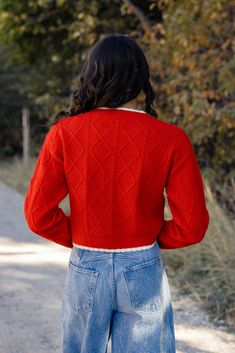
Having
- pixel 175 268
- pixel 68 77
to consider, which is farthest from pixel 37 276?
pixel 68 77

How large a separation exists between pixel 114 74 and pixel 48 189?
1.51 feet

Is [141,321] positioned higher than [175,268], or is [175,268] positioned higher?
[141,321]

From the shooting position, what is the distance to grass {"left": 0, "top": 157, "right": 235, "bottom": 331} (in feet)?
15.6

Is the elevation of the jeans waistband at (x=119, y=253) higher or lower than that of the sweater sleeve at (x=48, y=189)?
lower

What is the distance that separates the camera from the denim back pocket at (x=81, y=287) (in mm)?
2301

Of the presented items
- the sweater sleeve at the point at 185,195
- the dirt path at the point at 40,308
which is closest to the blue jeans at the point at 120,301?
the sweater sleeve at the point at 185,195

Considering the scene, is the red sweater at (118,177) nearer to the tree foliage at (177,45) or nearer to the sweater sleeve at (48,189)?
the sweater sleeve at (48,189)

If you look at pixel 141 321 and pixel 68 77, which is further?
pixel 68 77

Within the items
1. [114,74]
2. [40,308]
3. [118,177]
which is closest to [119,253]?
[118,177]

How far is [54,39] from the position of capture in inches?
472

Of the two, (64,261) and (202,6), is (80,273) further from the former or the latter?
(202,6)

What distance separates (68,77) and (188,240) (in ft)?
36.7

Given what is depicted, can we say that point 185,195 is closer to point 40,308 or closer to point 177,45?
point 40,308

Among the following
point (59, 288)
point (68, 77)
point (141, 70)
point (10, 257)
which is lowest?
point (68, 77)
